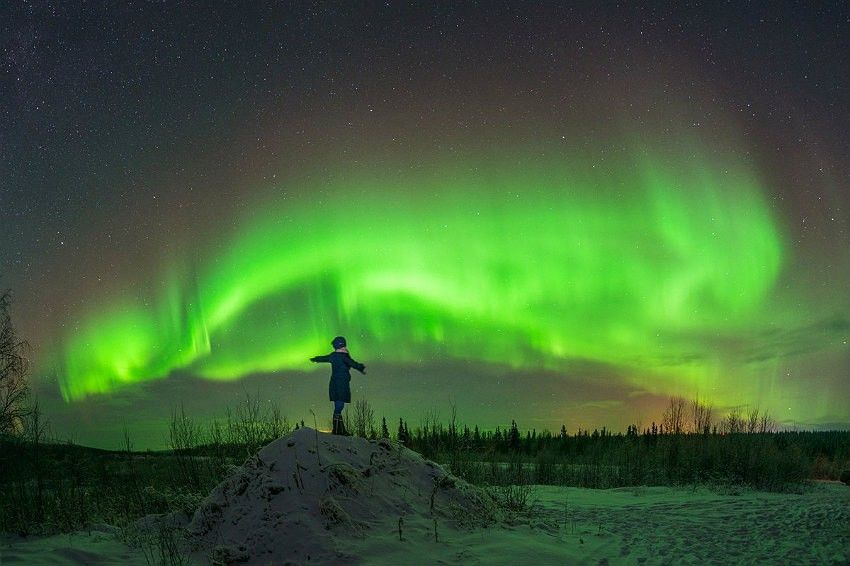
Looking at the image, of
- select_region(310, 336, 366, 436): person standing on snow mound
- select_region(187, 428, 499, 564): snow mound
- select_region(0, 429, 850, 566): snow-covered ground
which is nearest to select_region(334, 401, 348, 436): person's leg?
select_region(310, 336, 366, 436): person standing on snow mound

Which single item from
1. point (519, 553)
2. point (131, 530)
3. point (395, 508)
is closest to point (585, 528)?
point (519, 553)

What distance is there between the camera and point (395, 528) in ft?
34.0

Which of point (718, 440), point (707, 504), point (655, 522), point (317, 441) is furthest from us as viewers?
point (718, 440)

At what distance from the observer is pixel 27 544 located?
1295cm

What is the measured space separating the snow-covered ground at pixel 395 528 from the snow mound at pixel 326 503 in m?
0.02

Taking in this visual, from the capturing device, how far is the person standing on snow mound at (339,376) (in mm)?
13914

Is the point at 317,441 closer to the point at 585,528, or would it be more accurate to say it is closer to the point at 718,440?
the point at 585,528

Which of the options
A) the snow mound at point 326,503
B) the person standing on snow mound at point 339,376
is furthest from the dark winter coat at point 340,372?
the snow mound at point 326,503

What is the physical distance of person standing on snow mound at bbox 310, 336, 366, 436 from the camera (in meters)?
13.9

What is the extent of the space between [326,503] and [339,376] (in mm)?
3841

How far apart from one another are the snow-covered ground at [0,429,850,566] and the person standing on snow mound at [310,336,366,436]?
54.3 inches

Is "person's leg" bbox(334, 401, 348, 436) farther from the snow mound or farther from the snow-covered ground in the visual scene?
the snow-covered ground

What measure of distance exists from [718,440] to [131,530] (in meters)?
21.9

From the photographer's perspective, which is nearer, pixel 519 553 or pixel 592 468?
pixel 519 553
